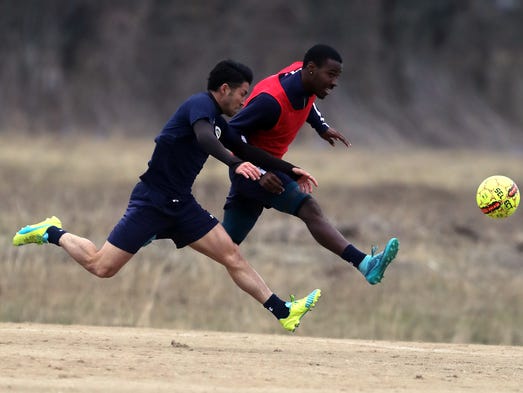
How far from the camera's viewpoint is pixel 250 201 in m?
10.9

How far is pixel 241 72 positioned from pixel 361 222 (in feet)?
41.8

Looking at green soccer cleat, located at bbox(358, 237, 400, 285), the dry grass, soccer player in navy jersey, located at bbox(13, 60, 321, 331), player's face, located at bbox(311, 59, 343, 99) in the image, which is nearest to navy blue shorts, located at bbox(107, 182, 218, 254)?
soccer player in navy jersey, located at bbox(13, 60, 321, 331)

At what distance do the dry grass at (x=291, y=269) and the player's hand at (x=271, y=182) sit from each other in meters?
4.87

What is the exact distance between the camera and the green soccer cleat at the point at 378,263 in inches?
400

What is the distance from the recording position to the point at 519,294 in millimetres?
17688

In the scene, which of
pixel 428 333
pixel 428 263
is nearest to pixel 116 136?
pixel 428 263

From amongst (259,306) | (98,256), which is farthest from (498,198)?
(259,306)

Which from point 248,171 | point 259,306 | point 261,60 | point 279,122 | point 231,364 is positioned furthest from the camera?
point 261,60

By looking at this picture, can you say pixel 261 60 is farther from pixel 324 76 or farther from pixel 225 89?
pixel 225 89

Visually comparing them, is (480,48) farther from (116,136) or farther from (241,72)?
(241,72)

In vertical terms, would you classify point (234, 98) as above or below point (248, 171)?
above

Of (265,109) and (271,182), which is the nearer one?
(271,182)

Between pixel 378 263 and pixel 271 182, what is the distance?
1.17 meters

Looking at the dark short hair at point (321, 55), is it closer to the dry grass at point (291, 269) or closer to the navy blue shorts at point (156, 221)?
the navy blue shorts at point (156, 221)
